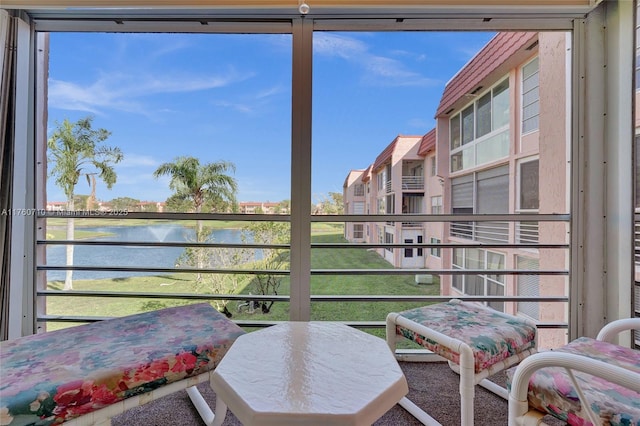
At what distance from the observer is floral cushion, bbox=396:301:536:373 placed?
1071 millimetres

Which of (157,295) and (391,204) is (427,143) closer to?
(391,204)

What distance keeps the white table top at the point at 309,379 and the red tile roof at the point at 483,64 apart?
66.6 inches

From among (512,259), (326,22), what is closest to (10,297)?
(326,22)

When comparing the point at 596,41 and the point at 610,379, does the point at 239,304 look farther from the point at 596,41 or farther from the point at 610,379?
the point at 596,41

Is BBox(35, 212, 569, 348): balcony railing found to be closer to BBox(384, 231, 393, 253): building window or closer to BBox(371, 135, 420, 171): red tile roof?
BBox(384, 231, 393, 253): building window

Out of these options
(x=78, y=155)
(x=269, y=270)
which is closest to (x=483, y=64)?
(x=269, y=270)

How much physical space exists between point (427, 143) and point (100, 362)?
207 centimetres

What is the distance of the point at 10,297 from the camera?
5.41 feet

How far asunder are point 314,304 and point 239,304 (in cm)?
62

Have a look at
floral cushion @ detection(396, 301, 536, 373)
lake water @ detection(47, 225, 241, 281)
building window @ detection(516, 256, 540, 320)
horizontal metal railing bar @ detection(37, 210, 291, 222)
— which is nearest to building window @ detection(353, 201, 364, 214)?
horizontal metal railing bar @ detection(37, 210, 291, 222)

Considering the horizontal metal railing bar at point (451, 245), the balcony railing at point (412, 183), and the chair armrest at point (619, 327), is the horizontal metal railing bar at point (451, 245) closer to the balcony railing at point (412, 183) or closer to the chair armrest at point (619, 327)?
the balcony railing at point (412, 183)

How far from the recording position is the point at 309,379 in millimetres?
720

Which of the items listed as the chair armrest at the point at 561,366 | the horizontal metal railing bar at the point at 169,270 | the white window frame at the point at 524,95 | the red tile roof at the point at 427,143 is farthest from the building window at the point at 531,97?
the horizontal metal railing bar at the point at 169,270

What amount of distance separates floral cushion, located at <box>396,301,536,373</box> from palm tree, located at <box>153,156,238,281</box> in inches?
53.6
